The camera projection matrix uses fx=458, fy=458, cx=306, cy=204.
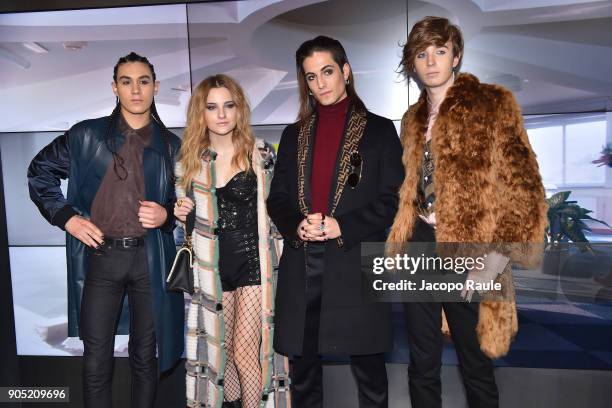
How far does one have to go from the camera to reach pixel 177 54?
A: 324 centimetres

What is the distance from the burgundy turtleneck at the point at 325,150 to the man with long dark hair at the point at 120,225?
2.91 ft

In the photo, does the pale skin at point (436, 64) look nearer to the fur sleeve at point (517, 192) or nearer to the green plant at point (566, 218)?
the fur sleeve at point (517, 192)

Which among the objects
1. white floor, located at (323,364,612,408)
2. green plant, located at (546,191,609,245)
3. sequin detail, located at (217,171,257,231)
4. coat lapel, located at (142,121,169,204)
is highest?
coat lapel, located at (142,121,169,204)

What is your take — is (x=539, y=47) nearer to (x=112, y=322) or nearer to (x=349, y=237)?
(x=349, y=237)

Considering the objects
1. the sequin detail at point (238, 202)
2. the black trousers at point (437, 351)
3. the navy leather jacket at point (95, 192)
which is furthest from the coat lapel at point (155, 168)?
the black trousers at point (437, 351)

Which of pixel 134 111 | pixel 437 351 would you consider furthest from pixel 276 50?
pixel 437 351

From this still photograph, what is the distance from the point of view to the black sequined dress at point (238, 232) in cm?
239

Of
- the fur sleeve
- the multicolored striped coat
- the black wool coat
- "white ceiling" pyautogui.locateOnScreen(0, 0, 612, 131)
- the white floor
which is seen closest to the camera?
the fur sleeve

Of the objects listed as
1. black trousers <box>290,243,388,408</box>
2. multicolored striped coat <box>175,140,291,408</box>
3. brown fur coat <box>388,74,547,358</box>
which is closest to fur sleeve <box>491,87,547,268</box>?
brown fur coat <box>388,74,547,358</box>

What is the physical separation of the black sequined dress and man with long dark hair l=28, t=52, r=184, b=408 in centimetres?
36

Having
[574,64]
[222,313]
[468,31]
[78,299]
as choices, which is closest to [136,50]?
[78,299]

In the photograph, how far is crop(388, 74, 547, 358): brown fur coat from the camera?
199 centimetres

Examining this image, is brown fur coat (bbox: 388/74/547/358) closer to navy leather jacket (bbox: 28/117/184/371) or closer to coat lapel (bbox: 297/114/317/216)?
coat lapel (bbox: 297/114/317/216)

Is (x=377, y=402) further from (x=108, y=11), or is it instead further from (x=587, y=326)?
(x=108, y=11)
